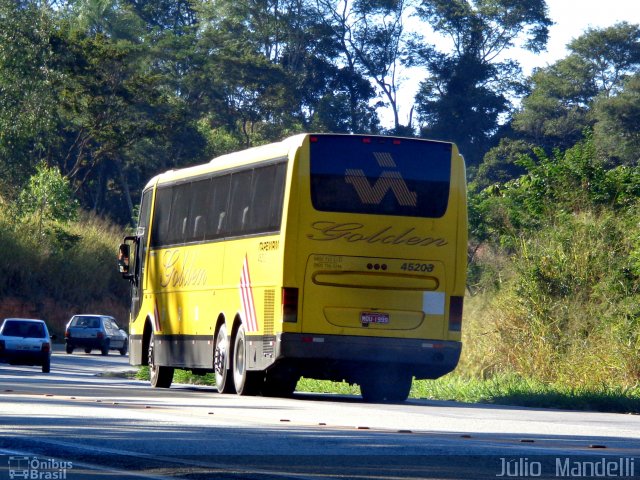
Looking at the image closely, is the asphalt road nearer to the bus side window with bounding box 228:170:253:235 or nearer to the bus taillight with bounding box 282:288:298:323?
the bus taillight with bounding box 282:288:298:323

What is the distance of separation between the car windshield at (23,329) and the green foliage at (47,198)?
24.7 m

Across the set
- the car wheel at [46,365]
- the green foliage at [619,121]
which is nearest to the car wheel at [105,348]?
the car wheel at [46,365]

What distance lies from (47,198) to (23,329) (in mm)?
25436

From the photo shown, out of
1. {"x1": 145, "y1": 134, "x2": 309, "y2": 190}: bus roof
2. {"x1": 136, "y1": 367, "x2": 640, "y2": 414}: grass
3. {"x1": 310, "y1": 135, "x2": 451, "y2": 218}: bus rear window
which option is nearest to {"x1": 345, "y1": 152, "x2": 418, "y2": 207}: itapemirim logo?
{"x1": 310, "y1": 135, "x2": 451, "y2": 218}: bus rear window

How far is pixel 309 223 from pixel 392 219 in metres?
1.23

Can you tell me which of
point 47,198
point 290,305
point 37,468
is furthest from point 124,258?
point 47,198

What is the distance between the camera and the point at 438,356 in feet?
64.7

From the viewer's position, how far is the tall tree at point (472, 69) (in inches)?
3302

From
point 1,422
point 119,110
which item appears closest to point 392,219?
point 1,422

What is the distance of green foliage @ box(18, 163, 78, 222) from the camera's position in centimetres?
6047

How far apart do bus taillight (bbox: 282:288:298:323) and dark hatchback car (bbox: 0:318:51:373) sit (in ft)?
52.6

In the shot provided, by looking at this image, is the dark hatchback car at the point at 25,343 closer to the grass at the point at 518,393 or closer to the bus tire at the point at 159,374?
the grass at the point at 518,393

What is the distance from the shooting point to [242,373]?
68.6ft

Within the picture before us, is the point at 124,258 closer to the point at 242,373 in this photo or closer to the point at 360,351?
the point at 242,373
